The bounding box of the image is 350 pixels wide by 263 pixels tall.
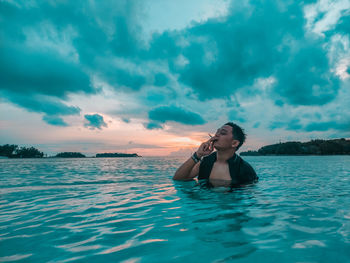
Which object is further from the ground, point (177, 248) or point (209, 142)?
point (209, 142)

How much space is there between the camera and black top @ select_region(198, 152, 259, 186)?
7.13 m

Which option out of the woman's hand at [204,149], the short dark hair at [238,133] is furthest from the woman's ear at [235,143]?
the woman's hand at [204,149]

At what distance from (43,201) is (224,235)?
494cm

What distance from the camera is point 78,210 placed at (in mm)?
4406

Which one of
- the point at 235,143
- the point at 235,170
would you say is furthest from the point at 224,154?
the point at 235,170

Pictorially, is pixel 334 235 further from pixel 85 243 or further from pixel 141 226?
pixel 85 243

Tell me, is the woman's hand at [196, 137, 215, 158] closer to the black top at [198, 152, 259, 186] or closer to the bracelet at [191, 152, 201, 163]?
the bracelet at [191, 152, 201, 163]

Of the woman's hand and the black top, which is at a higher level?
the woman's hand

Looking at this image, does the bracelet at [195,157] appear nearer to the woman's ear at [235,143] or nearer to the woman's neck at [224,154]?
the woman's neck at [224,154]

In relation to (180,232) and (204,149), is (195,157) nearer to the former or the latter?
(204,149)

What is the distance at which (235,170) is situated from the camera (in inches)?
281

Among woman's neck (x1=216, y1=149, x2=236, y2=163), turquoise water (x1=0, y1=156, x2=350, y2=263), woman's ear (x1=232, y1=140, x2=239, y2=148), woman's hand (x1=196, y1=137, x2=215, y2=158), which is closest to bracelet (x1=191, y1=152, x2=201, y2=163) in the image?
woman's hand (x1=196, y1=137, x2=215, y2=158)

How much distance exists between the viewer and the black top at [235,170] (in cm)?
713

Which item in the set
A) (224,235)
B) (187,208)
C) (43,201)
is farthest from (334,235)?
(43,201)
